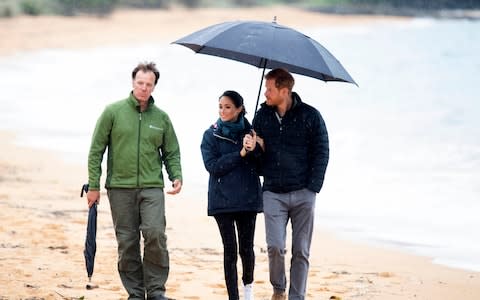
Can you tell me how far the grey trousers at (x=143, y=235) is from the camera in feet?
20.0

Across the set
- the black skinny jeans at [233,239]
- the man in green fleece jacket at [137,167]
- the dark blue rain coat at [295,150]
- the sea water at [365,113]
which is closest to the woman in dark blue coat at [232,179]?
the black skinny jeans at [233,239]

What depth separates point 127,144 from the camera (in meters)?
6.05

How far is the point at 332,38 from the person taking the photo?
42562mm

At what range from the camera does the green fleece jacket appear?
6047mm

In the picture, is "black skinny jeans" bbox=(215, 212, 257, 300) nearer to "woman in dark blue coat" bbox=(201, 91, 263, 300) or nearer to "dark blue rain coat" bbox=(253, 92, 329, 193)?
"woman in dark blue coat" bbox=(201, 91, 263, 300)

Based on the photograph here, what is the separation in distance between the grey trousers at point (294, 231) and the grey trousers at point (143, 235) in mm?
647

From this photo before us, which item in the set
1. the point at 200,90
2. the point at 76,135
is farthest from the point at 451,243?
the point at 200,90

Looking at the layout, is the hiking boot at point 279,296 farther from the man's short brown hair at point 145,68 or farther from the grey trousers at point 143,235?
the man's short brown hair at point 145,68

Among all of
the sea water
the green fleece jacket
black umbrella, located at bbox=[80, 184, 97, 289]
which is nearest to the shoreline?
black umbrella, located at bbox=[80, 184, 97, 289]

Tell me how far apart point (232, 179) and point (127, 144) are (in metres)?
0.66

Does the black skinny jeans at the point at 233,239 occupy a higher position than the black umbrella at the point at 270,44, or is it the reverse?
the black umbrella at the point at 270,44

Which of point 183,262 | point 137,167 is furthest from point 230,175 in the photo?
point 183,262

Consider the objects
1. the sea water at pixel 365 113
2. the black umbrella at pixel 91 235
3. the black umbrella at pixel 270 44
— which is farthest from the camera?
the sea water at pixel 365 113

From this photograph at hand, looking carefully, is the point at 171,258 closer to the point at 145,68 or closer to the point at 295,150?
the point at 295,150
